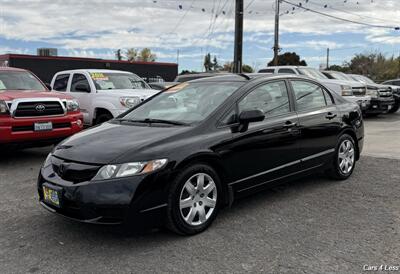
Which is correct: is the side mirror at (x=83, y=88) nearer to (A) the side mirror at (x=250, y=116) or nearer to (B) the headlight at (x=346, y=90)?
(A) the side mirror at (x=250, y=116)

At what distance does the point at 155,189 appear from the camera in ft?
11.6

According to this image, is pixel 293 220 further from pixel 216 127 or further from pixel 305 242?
pixel 216 127

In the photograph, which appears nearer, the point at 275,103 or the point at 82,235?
the point at 82,235

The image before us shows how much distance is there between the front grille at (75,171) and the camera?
11.7 ft

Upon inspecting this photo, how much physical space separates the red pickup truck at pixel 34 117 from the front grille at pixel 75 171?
3.36 metres

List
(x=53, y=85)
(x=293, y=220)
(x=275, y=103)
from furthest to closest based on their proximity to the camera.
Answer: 1. (x=53, y=85)
2. (x=275, y=103)
3. (x=293, y=220)

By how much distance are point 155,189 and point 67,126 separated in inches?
171

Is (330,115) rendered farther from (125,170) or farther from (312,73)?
(312,73)

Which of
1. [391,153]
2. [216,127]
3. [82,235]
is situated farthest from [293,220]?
[391,153]

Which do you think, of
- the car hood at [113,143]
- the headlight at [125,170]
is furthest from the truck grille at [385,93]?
the headlight at [125,170]

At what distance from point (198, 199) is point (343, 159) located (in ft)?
9.17

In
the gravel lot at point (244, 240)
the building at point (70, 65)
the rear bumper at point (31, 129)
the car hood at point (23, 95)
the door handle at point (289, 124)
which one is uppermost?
the building at point (70, 65)

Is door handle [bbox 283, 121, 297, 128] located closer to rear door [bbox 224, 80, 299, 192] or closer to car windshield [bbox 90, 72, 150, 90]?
rear door [bbox 224, 80, 299, 192]

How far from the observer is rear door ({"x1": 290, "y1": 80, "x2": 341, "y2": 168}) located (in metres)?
5.10
